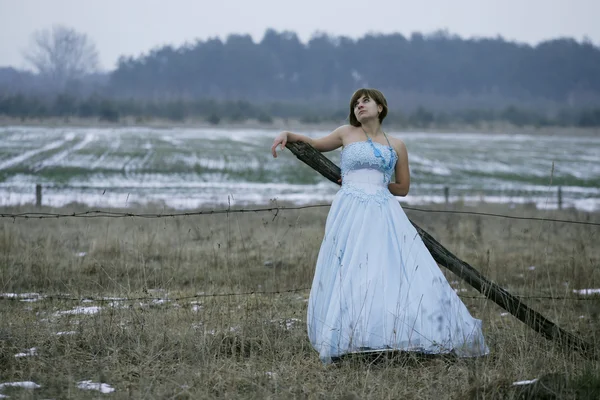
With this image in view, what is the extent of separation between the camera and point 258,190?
28812 mm

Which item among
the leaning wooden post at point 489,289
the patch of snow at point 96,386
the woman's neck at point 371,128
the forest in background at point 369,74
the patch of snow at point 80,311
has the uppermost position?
the forest in background at point 369,74

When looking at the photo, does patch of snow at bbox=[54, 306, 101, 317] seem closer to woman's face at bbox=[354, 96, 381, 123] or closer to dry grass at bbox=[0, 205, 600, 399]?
dry grass at bbox=[0, 205, 600, 399]

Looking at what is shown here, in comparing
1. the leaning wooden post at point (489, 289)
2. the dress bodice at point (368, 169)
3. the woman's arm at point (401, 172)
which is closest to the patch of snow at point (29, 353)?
the leaning wooden post at point (489, 289)

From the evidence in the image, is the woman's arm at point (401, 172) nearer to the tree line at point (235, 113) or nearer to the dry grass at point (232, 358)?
the dry grass at point (232, 358)

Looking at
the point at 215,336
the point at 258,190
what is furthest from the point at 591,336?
the point at 258,190

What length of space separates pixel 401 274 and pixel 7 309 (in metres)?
3.85

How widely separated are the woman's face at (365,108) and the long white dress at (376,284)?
21 cm

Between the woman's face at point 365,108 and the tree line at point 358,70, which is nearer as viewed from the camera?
the woman's face at point 365,108

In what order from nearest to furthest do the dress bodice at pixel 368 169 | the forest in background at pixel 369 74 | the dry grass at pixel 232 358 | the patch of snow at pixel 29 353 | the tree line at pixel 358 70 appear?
the dry grass at pixel 232 358 < the patch of snow at pixel 29 353 < the dress bodice at pixel 368 169 < the forest in background at pixel 369 74 < the tree line at pixel 358 70

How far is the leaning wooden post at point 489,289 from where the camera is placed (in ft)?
18.9

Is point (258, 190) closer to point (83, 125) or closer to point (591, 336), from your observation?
point (591, 336)

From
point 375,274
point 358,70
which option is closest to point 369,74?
point 358,70

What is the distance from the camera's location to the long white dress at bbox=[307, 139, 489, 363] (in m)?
5.39

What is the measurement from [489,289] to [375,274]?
0.98m
